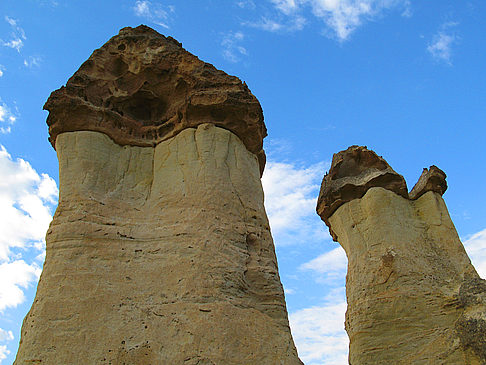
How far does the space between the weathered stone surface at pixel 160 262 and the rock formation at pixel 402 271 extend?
4.68 m

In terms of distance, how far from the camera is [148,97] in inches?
338

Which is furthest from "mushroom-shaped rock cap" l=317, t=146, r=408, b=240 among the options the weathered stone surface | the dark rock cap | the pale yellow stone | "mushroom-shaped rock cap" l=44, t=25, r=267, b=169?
the weathered stone surface

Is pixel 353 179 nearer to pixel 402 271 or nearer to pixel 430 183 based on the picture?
pixel 430 183

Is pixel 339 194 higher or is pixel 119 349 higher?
pixel 339 194

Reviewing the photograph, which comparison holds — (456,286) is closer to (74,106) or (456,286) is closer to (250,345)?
(250,345)

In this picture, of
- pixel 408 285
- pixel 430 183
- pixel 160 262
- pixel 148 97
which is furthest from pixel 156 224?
pixel 430 183

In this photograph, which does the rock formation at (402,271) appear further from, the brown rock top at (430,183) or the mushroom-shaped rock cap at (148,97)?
the mushroom-shaped rock cap at (148,97)

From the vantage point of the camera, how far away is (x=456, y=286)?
1017cm

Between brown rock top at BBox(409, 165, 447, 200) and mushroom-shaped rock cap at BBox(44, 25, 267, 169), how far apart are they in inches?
209

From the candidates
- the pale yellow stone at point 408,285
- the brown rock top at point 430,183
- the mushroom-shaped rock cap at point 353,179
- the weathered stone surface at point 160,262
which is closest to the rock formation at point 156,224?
the weathered stone surface at point 160,262

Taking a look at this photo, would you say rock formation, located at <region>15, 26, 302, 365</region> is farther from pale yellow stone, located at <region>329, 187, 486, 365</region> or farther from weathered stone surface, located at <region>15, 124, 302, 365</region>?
pale yellow stone, located at <region>329, 187, 486, 365</region>

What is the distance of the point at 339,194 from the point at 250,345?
7647 mm

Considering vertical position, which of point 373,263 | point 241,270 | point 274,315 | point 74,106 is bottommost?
point 274,315

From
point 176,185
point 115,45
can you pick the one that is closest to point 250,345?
point 176,185
